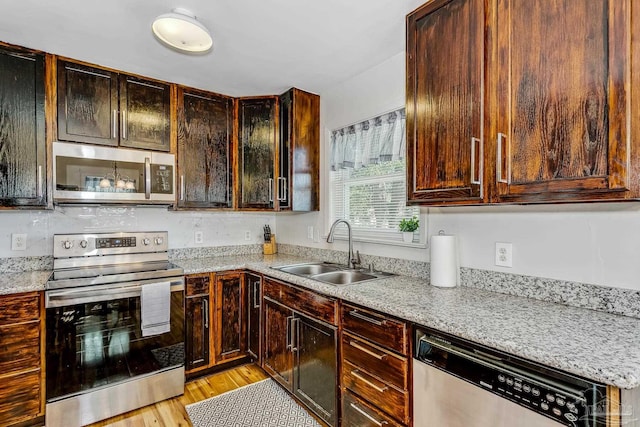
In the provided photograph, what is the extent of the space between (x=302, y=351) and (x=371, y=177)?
136 cm

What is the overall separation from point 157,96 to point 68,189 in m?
0.95

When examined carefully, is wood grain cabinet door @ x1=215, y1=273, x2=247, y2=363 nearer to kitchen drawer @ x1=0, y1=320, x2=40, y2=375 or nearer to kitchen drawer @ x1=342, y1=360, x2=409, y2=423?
kitchen drawer @ x1=0, y1=320, x2=40, y2=375

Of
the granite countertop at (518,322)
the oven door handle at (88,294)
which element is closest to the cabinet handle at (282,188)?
the granite countertop at (518,322)

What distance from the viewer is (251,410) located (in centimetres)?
221

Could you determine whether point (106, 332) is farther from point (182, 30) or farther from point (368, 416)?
point (182, 30)

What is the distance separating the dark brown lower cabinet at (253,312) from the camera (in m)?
2.66

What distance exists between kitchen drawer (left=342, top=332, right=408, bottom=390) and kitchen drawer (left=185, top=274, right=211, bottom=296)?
49.9 inches

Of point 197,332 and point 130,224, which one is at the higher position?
point 130,224

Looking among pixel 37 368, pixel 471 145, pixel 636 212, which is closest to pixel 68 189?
pixel 37 368

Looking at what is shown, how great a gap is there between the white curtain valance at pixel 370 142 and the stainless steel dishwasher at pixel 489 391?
1366 millimetres

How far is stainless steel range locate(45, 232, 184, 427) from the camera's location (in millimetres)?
2009

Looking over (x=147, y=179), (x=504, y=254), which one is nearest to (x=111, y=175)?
(x=147, y=179)

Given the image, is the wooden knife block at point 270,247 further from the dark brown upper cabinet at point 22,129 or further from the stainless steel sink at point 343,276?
the dark brown upper cabinet at point 22,129

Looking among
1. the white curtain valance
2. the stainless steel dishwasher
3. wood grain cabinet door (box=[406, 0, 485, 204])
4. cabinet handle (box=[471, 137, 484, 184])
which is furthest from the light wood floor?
cabinet handle (box=[471, 137, 484, 184])
